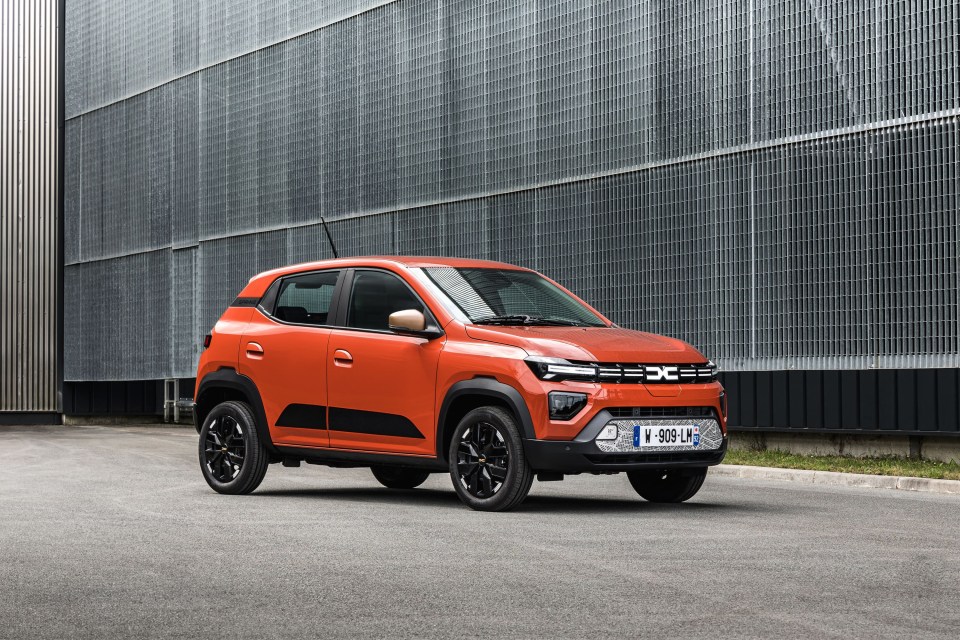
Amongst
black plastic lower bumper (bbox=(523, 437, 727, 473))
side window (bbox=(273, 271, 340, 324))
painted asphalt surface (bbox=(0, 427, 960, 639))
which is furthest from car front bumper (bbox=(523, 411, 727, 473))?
side window (bbox=(273, 271, 340, 324))

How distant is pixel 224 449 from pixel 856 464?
288 inches

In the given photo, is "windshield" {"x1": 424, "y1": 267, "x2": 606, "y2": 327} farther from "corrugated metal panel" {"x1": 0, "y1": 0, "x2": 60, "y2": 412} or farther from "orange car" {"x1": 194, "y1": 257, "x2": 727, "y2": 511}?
"corrugated metal panel" {"x1": 0, "y1": 0, "x2": 60, "y2": 412}

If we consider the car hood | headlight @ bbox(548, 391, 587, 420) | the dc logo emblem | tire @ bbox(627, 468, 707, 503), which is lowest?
tire @ bbox(627, 468, 707, 503)

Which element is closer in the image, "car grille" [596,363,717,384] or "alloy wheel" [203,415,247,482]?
"car grille" [596,363,717,384]

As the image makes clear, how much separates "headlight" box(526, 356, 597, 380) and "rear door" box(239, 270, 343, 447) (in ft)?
6.76

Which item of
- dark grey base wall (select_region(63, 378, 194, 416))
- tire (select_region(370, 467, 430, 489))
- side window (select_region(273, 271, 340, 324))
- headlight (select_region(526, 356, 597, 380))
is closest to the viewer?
headlight (select_region(526, 356, 597, 380))

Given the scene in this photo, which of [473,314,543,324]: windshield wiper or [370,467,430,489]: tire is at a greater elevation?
[473,314,543,324]: windshield wiper

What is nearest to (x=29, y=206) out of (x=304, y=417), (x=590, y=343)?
(x=304, y=417)

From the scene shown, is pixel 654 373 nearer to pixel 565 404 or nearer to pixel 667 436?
pixel 667 436

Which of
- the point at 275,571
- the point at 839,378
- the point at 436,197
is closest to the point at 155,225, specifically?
the point at 436,197

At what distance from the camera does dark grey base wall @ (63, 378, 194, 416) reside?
32281 mm

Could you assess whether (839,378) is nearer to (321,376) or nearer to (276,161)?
(321,376)

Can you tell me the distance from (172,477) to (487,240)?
10.2 m

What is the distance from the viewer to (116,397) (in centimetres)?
3406
